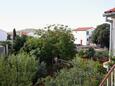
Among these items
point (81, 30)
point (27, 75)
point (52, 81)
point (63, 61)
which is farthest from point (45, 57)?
point (81, 30)

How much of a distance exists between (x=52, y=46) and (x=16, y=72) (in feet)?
27.0

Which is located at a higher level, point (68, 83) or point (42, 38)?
point (42, 38)

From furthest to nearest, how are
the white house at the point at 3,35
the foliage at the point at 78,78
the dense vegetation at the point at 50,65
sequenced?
the white house at the point at 3,35 < the dense vegetation at the point at 50,65 < the foliage at the point at 78,78

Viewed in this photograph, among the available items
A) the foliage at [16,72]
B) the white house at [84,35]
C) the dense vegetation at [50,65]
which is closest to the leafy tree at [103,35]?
the white house at [84,35]

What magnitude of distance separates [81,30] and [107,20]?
55974 millimetres

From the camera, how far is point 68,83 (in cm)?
1020

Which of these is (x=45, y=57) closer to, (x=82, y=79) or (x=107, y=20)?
(x=107, y=20)

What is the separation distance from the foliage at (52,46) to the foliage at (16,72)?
5.48 metres

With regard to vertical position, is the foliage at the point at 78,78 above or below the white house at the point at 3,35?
below

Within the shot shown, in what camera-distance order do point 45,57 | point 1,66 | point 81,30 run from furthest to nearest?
point 81,30, point 45,57, point 1,66

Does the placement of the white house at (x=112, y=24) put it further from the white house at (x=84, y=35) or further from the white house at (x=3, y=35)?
the white house at (x=84, y=35)

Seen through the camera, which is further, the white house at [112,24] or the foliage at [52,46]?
the foliage at [52,46]

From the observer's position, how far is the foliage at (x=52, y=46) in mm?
19066

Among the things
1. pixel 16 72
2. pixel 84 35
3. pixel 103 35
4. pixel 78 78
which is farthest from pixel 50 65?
pixel 84 35
